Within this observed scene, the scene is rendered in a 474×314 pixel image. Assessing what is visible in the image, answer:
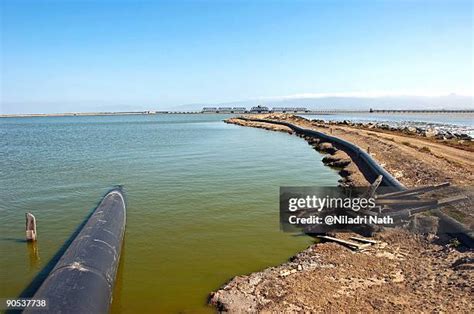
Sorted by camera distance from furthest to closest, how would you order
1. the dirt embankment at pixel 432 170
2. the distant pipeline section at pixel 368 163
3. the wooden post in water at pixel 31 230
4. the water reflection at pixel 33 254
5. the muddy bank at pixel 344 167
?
the muddy bank at pixel 344 167 → the distant pipeline section at pixel 368 163 → the dirt embankment at pixel 432 170 → the wooden post in water at pixel 31 230 → the water reflection at pixel 33 254

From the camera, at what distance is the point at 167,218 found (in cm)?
1572

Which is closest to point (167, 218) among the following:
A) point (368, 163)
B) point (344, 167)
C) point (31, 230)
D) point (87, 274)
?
point (31, 230)

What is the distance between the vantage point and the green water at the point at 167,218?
1036 centimetres

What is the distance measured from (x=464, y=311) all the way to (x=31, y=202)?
61.7 ft

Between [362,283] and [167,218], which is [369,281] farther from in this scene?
[167,218]

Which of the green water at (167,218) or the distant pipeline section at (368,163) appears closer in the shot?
the green water at (167,218)

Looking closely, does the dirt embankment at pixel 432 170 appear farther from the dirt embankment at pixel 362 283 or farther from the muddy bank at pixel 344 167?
the dirt embankment at pixel 362 283

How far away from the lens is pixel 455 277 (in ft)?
29.7

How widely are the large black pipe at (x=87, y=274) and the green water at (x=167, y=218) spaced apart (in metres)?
0.88

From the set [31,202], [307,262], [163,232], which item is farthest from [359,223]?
[31,202]

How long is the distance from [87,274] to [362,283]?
22.8 feet

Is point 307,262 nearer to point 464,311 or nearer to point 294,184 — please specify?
point 464,311

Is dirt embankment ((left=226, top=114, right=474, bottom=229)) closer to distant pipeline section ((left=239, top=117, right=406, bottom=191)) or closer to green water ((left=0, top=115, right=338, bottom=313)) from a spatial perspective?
distant pipeline section ((left=239, top=117, right=406, bottom=191))

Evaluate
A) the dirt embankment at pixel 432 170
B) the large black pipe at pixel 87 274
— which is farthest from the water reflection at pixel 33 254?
the dirt embankment at pixel 432 170
